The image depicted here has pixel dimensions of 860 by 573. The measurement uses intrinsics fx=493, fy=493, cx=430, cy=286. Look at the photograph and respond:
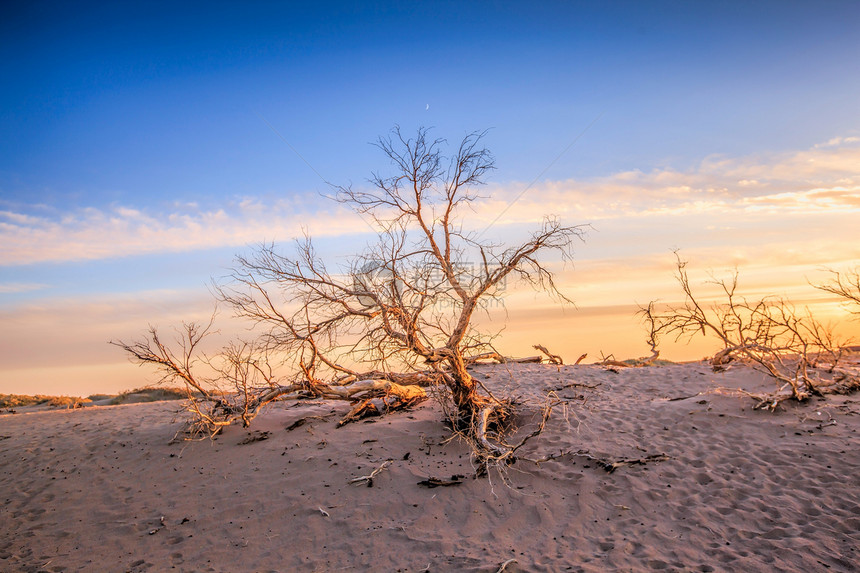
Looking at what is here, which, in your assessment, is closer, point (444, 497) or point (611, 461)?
point (444, 497)

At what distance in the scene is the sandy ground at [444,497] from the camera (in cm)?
604

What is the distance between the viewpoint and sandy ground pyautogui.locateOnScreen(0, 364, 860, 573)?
604 cm

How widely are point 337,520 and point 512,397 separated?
4992mm

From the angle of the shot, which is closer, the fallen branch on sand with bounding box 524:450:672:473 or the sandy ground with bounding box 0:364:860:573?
the sandy ground with bounding box 0:364:860:573

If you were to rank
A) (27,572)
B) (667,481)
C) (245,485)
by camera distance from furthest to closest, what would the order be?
(245,485) → (667,481) → (27,572)

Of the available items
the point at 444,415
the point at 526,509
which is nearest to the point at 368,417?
the point at 444,415

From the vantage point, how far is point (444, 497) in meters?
7.32

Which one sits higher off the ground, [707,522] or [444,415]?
[444,415]

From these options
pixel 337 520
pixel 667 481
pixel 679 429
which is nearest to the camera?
pixel 337 520

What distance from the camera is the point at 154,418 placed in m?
12.0

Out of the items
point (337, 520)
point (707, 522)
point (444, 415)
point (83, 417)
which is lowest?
point (707, 522)

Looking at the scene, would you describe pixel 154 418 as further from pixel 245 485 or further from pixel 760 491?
pixel 760 491

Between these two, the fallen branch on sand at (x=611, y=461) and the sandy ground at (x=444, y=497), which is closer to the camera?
the sandy ground at (x=444, y=497)

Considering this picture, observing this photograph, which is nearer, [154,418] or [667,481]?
[667,481]
